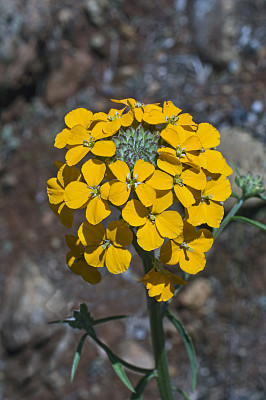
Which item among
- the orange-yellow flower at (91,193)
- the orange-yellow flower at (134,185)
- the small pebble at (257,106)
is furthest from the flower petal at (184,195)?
the small pebble at (257,106)

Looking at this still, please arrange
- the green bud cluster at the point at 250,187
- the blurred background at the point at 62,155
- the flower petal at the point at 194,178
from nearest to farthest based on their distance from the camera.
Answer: the flower petal at the point at 194,178 → the green bud cluster at the point at 250,187 → the blurred background at the point at 62,155

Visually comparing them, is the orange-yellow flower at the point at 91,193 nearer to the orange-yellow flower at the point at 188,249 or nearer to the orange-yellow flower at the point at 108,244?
the orange-yellow flower at the point at 108,244

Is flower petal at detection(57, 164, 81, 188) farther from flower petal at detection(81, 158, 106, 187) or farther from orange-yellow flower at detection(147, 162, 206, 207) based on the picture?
orange-yellow flower at detection(147, 162, 206, 207)

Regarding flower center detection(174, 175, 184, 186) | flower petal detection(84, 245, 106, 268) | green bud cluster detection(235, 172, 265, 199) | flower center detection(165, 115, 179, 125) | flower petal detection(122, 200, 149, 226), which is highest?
flower center detection(165, 115, 179, 125)

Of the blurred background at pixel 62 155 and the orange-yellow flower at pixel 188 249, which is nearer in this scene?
the orange-yellow flower at pixel 188 249

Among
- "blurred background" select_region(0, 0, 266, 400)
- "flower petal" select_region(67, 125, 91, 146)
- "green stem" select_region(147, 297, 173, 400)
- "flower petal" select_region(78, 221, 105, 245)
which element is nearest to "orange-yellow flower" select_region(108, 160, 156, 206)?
"flower petal" select_region(78, 221, 105, 245)

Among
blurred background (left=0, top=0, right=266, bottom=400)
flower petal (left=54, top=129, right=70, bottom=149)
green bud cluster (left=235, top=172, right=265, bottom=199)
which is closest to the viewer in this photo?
flower petal (left=54, top=129, right=70, bottom=149)
